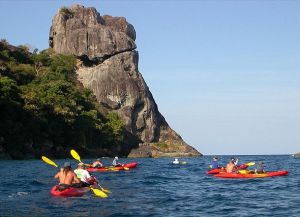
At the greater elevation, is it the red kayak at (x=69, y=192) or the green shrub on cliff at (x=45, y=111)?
the green shrub on cliff at (x=45, y=111)

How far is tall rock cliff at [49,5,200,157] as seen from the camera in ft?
327

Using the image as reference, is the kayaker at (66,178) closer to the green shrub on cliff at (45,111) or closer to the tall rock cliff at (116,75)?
the green shrub on cliff at (45,111)

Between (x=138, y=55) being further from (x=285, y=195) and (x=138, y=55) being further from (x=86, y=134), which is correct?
(x=285, y=195)

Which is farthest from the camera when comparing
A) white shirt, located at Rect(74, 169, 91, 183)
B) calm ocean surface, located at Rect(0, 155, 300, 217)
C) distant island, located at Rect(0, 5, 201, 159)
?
distant island, located at Rect(0, 5, 201, 159)

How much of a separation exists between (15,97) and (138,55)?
47.6m

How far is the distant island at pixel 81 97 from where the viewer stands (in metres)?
69.0

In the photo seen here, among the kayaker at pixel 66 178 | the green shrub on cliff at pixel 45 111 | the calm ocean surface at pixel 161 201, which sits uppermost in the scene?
the green shrub on cliff at pixel 45 111

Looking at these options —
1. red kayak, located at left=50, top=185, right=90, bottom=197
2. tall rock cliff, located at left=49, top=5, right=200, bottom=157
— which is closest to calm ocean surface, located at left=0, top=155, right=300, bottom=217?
red kayak, located at left=50, top=185, right=90, bottom=197

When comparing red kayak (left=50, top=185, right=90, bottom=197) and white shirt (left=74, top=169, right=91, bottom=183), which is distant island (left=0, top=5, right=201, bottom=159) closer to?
white shirt (left=74, top=169, right=91, bottom=183)

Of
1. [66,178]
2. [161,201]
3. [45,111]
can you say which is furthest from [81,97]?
[161,201]

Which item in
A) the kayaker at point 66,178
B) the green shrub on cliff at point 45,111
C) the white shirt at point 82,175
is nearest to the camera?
the kayaker at point 66,178

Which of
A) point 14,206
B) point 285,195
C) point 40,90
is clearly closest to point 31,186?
point 14,206

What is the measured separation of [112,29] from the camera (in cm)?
11019

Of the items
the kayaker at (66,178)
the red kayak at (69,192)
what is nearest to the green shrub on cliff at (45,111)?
the kayaker at (66,178)
